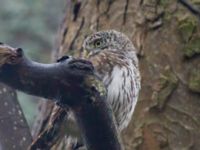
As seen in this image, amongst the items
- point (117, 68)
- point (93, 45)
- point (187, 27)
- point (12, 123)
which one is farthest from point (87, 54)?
point (12, 123)

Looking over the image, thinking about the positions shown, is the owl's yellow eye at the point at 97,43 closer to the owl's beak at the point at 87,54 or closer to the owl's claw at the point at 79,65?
the owl's beak at the point at 87,54

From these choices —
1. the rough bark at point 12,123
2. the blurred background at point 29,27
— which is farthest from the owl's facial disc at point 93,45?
the blurred background at point 29,27

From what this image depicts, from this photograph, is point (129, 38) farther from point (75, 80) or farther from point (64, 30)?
point (75, 80)

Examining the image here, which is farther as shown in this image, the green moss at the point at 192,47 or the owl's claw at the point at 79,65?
the green moss at the point at 192,47

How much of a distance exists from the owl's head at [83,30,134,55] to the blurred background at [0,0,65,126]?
537cm

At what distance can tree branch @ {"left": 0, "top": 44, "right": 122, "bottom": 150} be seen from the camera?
6.28 ft

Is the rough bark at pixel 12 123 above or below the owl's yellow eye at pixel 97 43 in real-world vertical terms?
below

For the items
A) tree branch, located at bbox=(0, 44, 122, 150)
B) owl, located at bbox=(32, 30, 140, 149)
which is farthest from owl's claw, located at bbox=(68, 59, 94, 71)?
owl, located at bbox=(32, 30, 140, 149)

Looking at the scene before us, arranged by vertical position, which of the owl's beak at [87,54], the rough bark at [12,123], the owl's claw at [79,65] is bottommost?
the rough bark at [12,123]

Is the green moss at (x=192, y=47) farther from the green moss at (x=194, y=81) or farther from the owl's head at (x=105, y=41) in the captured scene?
the owl's head at (x=105, y=41)

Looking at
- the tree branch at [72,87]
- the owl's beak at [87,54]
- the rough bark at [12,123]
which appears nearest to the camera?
the tree branch at [72,87]

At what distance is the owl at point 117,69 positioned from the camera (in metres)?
3.62

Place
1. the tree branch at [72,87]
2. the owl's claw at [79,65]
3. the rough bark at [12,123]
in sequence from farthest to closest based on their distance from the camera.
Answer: the rough bark at [12,123] → the owl's claw at [79,65] → the tree branch at [72,87]

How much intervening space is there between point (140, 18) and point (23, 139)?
4.16ft
